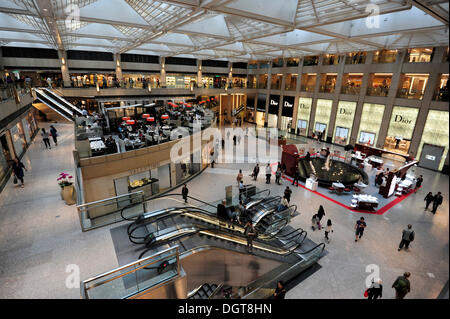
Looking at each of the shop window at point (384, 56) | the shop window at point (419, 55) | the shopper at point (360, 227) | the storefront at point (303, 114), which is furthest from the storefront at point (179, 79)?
the shopper at point (360, 227)

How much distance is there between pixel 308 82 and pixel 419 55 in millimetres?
13090

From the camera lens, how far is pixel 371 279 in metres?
8.31

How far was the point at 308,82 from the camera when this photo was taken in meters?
31.6

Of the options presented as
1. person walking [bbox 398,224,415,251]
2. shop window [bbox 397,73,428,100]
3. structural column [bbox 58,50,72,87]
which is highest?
structural column [bbox 58,50,72,87]

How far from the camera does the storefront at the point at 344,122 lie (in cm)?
2541

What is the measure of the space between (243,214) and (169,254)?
6.14 m

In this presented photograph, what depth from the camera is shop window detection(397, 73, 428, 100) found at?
20.0 metres

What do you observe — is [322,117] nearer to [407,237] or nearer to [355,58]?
[355,58]

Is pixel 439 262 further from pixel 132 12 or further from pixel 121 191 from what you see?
pixel 132 12

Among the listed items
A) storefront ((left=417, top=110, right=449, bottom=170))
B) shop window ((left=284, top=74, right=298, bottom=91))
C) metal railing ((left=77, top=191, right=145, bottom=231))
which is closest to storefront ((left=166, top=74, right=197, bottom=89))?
shop window ((left=284, top=74, right=298, bottom=91))

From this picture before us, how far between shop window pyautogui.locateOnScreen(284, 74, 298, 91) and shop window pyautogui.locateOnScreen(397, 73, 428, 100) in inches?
504

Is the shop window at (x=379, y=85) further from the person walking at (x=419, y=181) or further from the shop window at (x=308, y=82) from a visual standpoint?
the person walking at (x=419, y=181)

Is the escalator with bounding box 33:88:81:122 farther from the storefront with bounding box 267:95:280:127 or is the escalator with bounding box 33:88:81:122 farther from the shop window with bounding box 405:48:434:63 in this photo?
the shop window with bounding box 405:48:434:63

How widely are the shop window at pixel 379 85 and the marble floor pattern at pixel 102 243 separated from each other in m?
11.1
